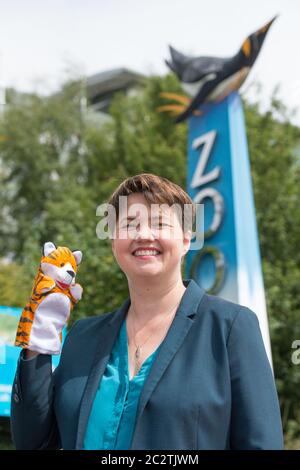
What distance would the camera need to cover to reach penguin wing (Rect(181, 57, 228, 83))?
22.9 feet

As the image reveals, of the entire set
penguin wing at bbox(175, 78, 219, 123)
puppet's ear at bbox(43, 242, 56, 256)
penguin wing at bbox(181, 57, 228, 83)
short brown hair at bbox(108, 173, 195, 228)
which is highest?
penguin wing at bbox(181, 57, 228, 83)

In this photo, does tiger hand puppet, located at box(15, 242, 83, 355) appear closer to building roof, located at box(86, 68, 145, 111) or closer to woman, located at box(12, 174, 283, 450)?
woman, located at box(12, 174, 283, 450)

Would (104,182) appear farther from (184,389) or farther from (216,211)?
(184,389)

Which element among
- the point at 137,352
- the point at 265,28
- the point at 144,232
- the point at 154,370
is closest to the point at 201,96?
the point at 265,28

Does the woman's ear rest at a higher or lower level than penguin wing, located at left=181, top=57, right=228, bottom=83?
lower

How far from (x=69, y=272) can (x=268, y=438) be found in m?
0.66

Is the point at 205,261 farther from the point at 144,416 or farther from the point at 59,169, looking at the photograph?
the point at 59,169

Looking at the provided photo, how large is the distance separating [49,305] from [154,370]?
1.11 ft

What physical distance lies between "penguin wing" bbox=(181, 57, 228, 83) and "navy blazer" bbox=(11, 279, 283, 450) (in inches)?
230

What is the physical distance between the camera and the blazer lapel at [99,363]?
1401 mm

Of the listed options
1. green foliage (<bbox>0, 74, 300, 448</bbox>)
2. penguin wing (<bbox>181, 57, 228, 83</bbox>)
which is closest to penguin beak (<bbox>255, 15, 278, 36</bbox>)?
penguin wing (<bbox>181, 57, 228, 83</bbox>)

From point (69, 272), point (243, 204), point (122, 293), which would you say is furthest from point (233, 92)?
point (69, 272)

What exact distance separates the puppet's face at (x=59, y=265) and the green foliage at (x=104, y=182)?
5.94 metres

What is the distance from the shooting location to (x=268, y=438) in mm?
1304
